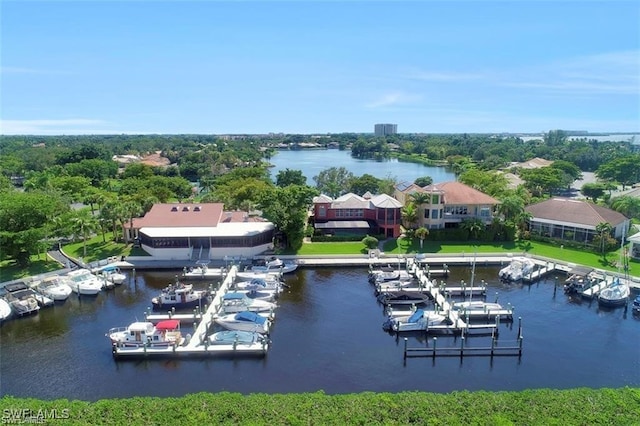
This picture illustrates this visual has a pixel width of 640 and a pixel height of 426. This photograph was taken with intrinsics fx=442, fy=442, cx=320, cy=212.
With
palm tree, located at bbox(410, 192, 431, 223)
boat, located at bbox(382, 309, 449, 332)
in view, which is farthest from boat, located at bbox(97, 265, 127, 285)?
palm tree, located at bbox(410, 192, 431, 223)

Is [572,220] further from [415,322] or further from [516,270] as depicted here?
[415,322]

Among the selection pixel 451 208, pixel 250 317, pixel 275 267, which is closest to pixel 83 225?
pixel 275 267

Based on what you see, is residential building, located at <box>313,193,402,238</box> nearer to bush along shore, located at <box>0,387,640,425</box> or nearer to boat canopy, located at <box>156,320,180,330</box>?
boat canopy, located at <box>156,320,180,330</box>

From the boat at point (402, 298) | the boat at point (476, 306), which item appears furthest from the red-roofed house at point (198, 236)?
the boat at point (476, 306)

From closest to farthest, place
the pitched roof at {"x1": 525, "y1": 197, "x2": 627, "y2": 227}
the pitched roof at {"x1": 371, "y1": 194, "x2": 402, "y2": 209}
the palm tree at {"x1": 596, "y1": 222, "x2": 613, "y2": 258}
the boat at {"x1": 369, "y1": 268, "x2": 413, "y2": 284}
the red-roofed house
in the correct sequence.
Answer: the boat at {"x1": 369, "y1": 268, "x2": 413, "y2": 284}, the palm tree at {"x1": 596, "y1": 222, "x2": 613, "y2": 258}, the red-roofed house, the pitched roof at {"x1": 525, "y1": 197, "x2": 627, "y2": 227}, the pitched roof at {"x1": 371, "y1": 194, "x2": 402, "y2": 209}

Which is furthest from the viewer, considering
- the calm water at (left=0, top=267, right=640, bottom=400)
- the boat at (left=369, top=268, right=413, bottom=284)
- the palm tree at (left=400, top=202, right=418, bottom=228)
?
the palm tree at (left=400, top=202, right=418, bottom=228)

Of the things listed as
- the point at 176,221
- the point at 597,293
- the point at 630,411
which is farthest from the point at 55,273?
the point at 597,293

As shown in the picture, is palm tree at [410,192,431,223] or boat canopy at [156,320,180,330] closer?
boat canopy at [156,320,180,330]
